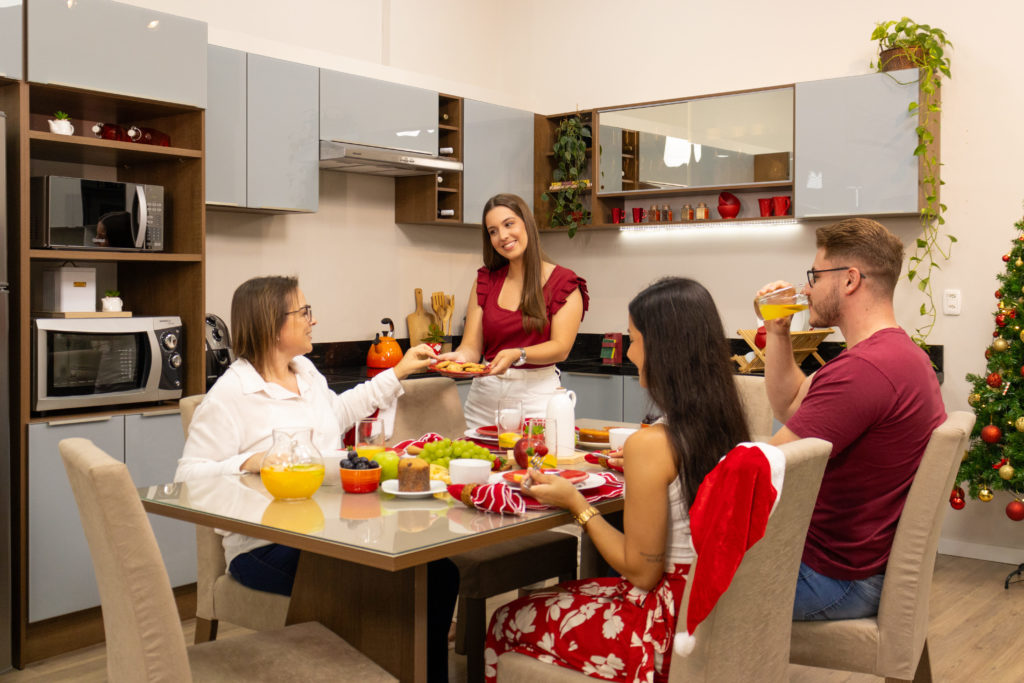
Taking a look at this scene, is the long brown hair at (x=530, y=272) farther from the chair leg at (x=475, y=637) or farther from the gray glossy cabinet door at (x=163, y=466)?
the gray glossy cabinet door at (x=163, y=466)

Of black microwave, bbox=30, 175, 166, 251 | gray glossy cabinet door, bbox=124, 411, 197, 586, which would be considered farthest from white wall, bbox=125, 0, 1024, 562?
gray glossy cabinet door, bbox=124, 411, 197, 586

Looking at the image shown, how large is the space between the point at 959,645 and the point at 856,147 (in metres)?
2.24

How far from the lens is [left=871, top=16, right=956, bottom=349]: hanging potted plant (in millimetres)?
4281

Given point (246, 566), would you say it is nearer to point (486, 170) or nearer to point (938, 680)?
point (938, 680)

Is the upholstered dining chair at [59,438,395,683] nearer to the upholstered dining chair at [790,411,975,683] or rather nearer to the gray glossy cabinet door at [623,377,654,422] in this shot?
the upholstered dining chair at [790,411,975,683]

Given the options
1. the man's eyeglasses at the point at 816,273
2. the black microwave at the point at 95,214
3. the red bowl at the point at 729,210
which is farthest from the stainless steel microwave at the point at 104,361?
the red bowl at the point at 729,210

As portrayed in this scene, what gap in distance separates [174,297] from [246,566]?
1.72 m

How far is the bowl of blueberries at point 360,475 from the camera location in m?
2.11

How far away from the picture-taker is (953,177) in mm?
4461

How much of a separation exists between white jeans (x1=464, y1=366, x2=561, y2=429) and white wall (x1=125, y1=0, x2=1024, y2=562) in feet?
5.19

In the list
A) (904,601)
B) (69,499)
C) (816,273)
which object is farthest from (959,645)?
(69,499)

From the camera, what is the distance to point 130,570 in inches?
62.6

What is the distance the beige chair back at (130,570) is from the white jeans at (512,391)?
1.82 meters

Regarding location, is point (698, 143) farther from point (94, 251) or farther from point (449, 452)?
point (449, 452)
